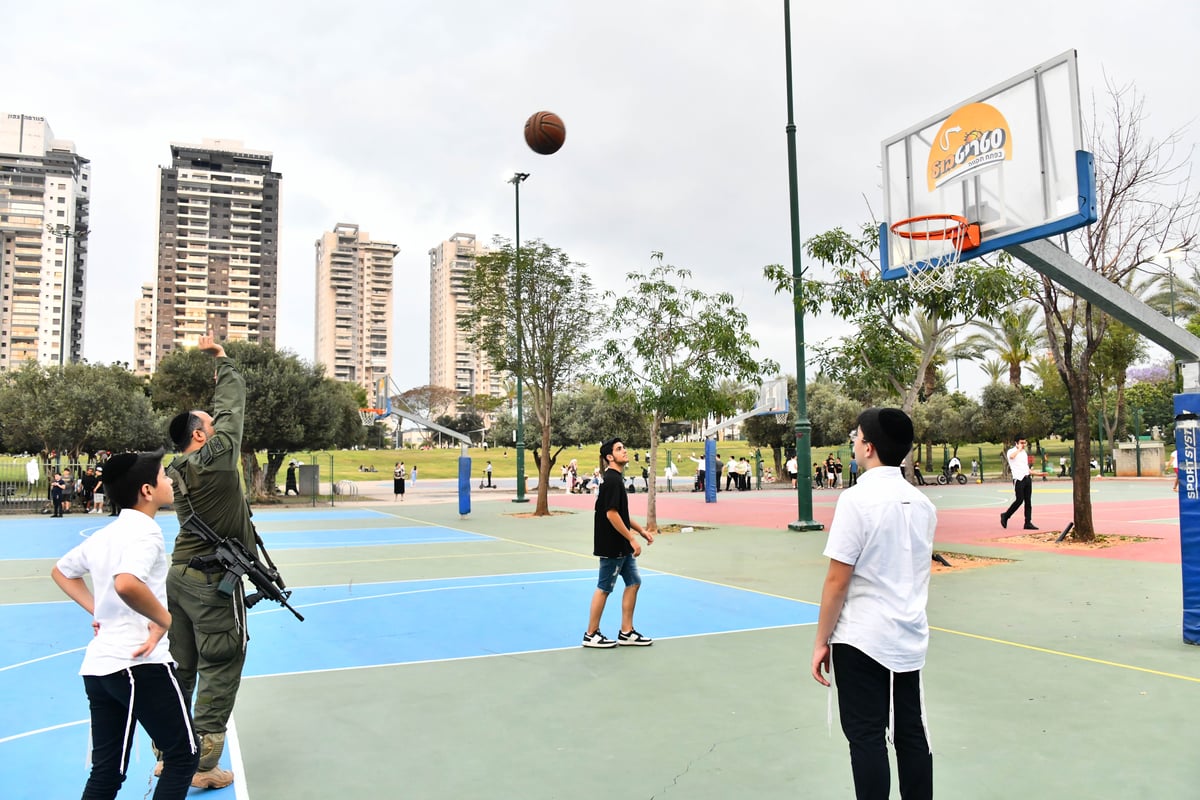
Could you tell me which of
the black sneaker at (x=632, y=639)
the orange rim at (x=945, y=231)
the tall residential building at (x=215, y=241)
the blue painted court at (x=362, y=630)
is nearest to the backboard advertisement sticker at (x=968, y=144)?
the orange rim at (x=945, y=231)

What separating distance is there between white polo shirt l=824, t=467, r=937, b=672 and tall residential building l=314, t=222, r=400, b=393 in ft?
628

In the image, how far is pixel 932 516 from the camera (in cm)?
317

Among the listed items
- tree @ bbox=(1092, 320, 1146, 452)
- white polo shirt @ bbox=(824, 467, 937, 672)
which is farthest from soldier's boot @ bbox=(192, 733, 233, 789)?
tree @ bbox=(1092, 320, 1146, 452)

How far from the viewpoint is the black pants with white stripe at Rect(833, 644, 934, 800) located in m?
3.07

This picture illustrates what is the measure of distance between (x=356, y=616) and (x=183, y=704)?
5.73 meters

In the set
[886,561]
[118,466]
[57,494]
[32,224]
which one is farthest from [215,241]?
[886,561]

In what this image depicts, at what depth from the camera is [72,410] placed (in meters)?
30.2

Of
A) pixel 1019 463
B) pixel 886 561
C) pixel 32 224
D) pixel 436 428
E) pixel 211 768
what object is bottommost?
pixel 211 768

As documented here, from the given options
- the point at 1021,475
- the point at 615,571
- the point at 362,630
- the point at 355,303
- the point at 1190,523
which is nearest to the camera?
the point at 1190,523

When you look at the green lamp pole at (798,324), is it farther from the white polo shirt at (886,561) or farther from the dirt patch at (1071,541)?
the white polo shirt at (886,561)

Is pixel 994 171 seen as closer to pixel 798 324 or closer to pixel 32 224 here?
pixel 798 324

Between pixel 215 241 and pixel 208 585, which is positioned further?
pixel 215 241

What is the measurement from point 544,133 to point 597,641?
32.7 ft

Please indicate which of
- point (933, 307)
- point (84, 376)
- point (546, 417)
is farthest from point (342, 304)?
point (933, 307)
